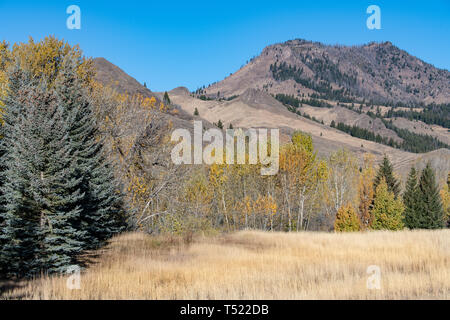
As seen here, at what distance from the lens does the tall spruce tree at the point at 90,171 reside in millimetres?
15133

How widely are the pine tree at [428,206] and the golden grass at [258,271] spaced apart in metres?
33.0

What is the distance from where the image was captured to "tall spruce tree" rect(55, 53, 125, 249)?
1513 cm

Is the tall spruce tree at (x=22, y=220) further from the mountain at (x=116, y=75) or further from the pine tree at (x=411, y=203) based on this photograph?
the mountain at (x=116, y=75)

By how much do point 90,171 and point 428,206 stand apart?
155ft

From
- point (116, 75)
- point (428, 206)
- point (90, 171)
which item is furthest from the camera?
point (116, 75)

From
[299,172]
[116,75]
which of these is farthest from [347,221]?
[116,75]

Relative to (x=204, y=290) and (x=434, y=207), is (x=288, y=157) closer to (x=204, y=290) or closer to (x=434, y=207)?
(x=434, y=207)

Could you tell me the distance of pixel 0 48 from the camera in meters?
25.1

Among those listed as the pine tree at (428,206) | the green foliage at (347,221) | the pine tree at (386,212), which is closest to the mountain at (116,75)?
the pine tree at (428,206)

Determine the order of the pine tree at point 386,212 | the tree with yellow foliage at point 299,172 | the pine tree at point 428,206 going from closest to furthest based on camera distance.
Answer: the pine tree at point 386,212
the tree with yellow foliage at point 299,172
the pine tree at point 428,206

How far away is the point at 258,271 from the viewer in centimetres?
1209

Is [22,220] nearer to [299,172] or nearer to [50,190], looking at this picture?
[50,190]

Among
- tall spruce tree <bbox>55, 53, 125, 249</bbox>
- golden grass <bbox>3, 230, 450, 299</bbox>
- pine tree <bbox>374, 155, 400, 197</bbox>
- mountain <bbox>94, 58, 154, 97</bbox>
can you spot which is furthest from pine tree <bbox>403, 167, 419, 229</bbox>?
mountain <bbox>94, 58, 154, 97</bbox>
